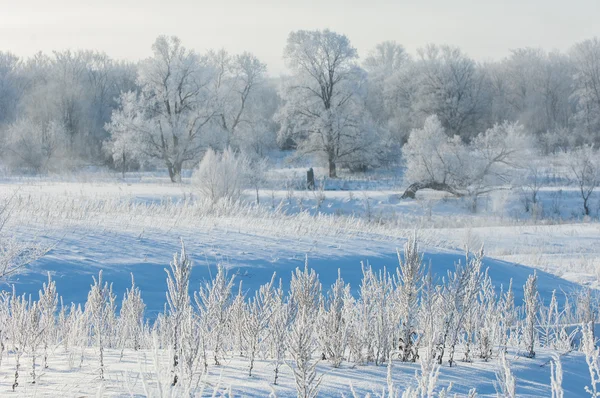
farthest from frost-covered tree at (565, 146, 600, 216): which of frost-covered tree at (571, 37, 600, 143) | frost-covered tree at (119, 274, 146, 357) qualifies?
frost-covered tree at (119, 274, 146, 357)

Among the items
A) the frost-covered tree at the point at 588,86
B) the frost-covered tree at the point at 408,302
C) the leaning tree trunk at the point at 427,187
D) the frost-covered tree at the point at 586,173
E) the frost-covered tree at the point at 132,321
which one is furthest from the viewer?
the frost-covered tree at the point at 588,86

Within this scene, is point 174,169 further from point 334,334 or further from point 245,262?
point 334,334

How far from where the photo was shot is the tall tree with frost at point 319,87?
42469 mm

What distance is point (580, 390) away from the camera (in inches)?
202

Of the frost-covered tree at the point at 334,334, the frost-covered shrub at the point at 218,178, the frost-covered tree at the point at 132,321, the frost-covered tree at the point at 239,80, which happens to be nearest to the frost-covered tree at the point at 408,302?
the frost-covered tree at the point at 334,334

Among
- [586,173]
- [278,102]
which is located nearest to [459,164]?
[586,173]

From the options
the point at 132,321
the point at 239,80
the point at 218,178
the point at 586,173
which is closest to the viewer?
the point at 132,321

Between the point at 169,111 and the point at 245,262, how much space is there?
94.9ft

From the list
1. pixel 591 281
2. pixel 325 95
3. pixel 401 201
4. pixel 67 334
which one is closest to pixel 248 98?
pixel 325 95

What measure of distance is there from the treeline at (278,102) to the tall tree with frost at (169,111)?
0.07 m

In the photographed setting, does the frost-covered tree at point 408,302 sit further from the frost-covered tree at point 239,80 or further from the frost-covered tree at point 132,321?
the frost-covered tree at point 239,80

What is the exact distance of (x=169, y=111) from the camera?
40469 mm

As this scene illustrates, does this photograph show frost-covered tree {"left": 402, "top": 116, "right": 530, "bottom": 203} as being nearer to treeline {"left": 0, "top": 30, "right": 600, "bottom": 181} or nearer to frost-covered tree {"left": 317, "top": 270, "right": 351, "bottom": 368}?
treeline {"left": 0, "top": 30, "right": 600, "bottom": 181}

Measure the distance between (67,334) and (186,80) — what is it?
35.5 m
